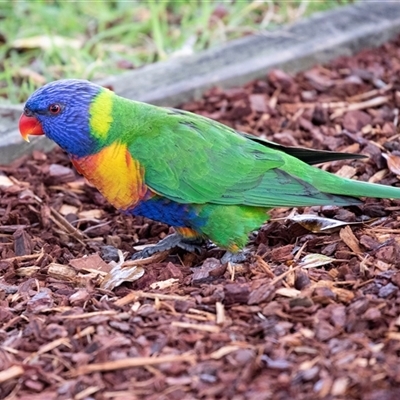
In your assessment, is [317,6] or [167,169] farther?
[317,6]

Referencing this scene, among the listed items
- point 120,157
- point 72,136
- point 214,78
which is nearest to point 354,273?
point 120,157

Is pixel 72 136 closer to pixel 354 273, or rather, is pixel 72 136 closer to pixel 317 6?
pixel 354 273

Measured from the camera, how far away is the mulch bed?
2.98 metres

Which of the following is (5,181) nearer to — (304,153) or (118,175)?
(118,175)

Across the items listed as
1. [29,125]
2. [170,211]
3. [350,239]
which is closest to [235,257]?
[170,211]

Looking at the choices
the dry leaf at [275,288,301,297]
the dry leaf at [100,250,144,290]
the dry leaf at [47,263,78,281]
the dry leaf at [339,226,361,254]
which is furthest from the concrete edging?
the dry leaf at [275,288,301,297]

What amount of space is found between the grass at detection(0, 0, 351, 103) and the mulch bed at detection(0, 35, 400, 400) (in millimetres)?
1335

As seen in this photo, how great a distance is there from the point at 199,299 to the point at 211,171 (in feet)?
2.81

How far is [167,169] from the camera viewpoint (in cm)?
413

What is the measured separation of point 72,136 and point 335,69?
10.0ft

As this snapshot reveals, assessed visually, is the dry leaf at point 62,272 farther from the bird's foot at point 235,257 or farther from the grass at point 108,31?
the grass at point 108,31

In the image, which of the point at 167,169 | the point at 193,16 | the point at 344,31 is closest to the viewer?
the point at 167,169

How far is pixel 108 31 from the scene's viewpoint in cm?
715

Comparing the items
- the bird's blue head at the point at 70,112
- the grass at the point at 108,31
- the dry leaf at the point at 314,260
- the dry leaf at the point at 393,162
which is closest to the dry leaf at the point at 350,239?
the dry leaf at the point at 314,260
